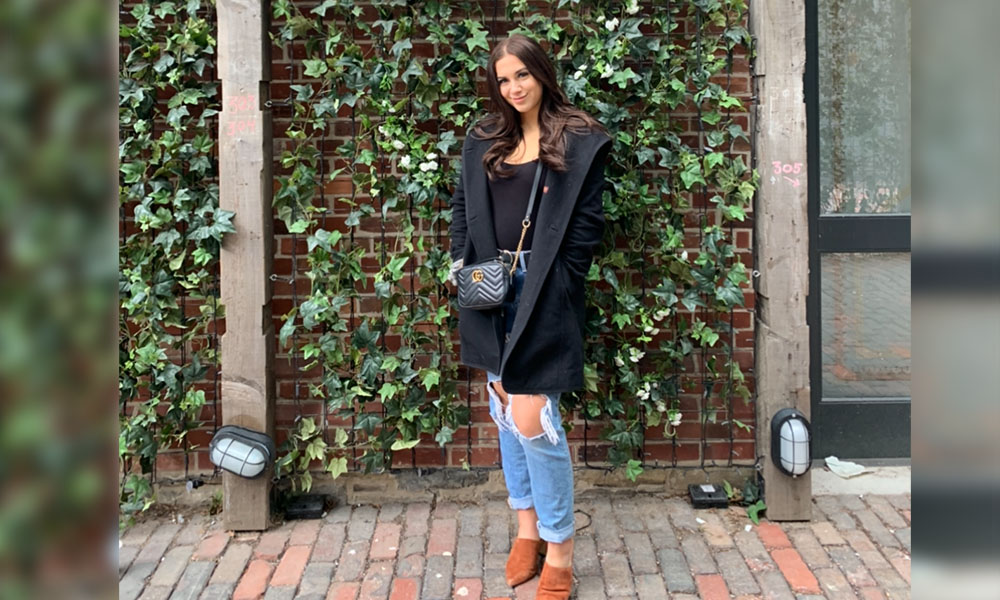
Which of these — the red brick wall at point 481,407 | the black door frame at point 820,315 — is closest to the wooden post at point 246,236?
the red brick wall at point 481,407

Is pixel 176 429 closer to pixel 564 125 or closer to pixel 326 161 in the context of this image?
pixel 326 161

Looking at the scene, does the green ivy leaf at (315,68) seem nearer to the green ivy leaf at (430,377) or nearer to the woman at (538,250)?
the woman at (538,250)

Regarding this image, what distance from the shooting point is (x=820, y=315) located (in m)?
4.11

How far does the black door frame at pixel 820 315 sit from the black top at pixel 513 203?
74.8 inches

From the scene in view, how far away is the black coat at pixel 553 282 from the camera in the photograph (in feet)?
9.12

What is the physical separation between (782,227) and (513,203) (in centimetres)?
143

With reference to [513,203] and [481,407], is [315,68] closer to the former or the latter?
[513,203]

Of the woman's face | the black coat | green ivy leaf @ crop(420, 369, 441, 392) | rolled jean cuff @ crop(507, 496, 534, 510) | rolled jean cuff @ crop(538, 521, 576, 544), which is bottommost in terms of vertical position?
rolled jean cuff @ crop(538, 521, 576, 544)

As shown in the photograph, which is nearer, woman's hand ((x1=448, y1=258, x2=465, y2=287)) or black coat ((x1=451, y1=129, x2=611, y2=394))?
black coat ((x1=451, y1=129, x2=611, y2=394))

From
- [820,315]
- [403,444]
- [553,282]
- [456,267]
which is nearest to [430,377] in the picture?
[403,444]

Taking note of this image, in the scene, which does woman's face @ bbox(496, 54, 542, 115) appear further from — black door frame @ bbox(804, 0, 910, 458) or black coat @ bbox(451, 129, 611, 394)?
black door frame @ bbox(804, 0, 910, 458)

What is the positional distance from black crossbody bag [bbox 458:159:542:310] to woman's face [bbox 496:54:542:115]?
0.25 m

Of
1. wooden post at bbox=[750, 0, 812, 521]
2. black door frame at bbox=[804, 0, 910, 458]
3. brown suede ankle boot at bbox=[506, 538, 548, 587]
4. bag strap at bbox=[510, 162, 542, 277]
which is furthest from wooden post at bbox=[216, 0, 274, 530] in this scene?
black door frame at bbox=[804, 0, 910, 458]

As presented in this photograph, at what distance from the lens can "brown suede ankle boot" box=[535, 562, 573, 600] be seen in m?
2.89
